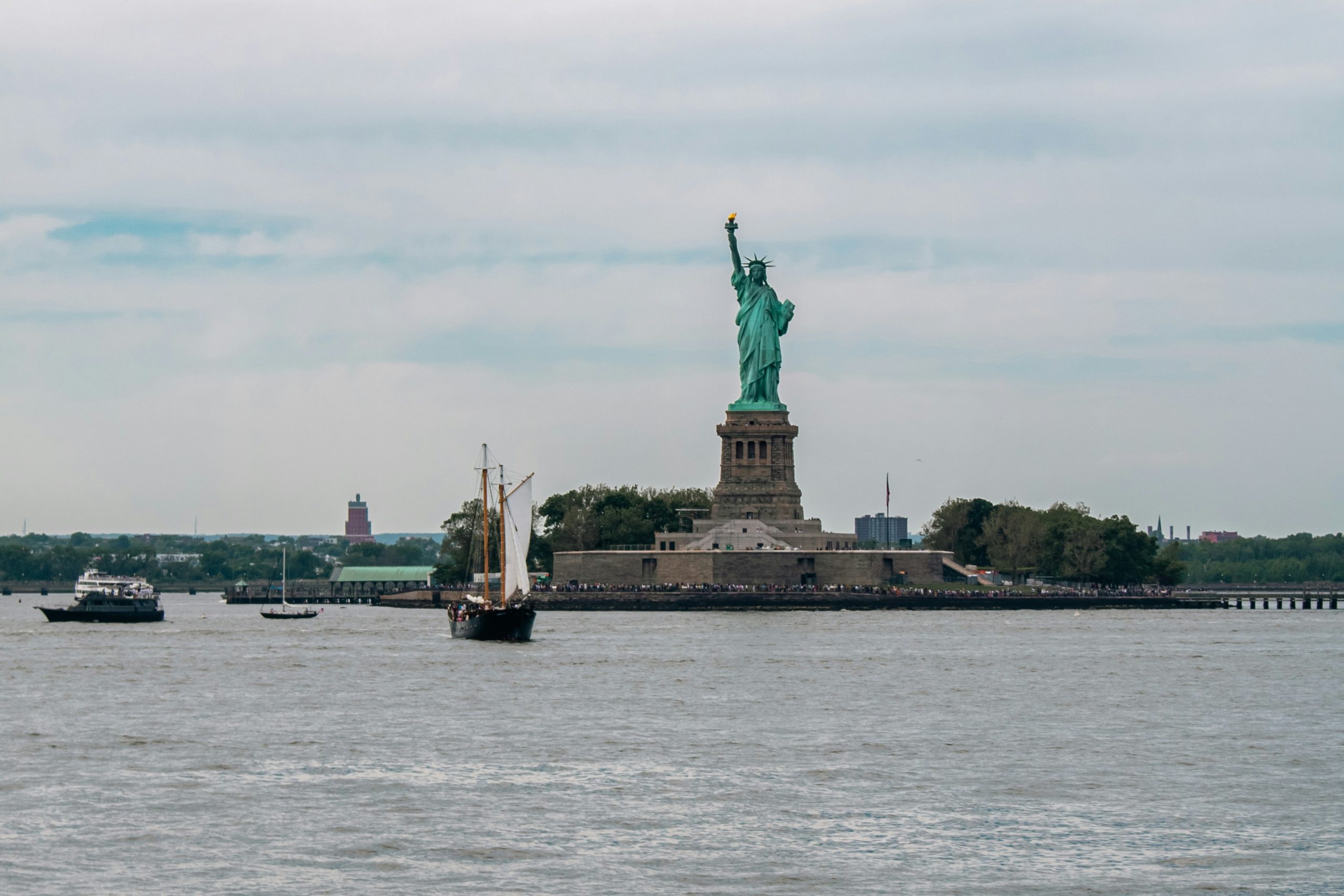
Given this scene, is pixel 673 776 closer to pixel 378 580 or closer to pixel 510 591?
pixel 510 591

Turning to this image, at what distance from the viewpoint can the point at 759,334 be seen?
117875 millimetres

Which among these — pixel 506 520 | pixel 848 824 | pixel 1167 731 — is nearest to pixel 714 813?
pixel 848 824

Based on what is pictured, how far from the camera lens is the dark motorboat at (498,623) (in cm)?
7294

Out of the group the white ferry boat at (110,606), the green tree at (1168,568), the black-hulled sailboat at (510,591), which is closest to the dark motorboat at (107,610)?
the white ferry boat at (110,606)

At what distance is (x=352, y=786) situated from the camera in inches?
1232

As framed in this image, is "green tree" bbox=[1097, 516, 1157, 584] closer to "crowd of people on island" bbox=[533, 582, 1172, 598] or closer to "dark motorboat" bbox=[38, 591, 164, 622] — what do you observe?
"crowd of people on island" bbox=[533, 582, 1172, 598]

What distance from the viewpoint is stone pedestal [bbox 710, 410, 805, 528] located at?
118 m

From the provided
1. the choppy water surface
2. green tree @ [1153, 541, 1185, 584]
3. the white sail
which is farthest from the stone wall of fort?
the choppy water surface

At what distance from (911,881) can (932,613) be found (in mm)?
85006

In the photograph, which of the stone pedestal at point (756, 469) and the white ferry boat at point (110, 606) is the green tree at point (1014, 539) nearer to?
the stone pedestal at point (756, 469)

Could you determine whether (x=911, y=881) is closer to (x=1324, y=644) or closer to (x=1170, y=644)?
(x=1170, y=644)

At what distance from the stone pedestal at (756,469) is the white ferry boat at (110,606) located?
3711 centimetres

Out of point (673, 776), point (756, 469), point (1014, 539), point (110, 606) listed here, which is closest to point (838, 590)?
point (756, 469)

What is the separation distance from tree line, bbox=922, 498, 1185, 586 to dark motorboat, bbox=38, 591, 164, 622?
57.1 meters
